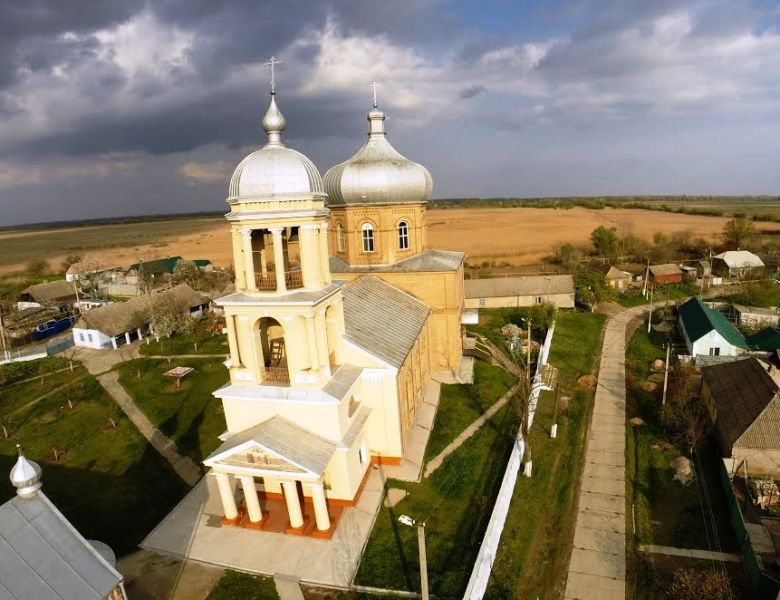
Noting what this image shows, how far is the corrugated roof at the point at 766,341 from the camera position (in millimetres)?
27141

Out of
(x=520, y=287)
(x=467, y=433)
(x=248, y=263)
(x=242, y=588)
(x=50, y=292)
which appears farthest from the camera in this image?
(x=50, y=292)

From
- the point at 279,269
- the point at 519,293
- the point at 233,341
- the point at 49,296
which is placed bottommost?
the point at 49,296

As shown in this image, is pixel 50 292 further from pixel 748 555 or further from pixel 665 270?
pixel 665 270

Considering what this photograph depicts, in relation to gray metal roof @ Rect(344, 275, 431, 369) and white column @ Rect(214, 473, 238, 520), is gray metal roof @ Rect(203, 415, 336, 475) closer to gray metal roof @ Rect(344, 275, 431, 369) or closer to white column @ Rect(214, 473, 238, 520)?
white column @ Rect(214, 473, 238, 520)

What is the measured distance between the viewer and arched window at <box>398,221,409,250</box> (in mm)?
25266

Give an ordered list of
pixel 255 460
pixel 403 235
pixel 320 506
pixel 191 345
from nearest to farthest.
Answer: pixel 255 460 → pixel 320 506 → pixel 403 235 → pixel 191 345

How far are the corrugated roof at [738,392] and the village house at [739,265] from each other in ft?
110

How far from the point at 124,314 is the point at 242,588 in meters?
29.9

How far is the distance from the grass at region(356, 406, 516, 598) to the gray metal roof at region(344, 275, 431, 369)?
4.44m

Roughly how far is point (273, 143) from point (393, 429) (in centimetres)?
1065

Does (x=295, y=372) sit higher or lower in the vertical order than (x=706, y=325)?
higher

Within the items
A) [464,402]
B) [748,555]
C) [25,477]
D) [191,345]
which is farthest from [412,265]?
[191,345]

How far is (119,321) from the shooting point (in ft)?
120

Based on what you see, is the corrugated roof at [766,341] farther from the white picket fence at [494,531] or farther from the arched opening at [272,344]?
the arched opening at [272,344]
